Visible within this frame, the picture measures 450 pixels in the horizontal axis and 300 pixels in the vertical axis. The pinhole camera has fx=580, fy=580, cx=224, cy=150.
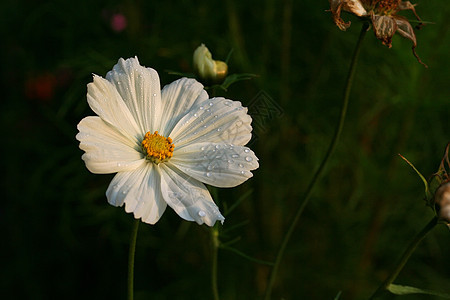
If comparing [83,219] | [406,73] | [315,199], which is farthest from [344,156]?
[83,219]

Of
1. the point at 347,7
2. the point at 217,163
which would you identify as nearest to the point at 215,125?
the point at 217,163

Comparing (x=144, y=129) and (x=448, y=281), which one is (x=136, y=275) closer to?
(x=448, y=281)

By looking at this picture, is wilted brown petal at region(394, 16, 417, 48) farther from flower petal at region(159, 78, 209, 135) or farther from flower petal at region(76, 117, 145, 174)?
flower petal at region(76, 117, 145, 174)

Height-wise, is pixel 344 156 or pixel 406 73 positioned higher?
pixel 406 73

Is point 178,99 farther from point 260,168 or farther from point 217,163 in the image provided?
point 260,168

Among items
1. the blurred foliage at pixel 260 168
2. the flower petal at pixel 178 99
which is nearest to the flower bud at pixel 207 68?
the flower petal at pixel 178 99

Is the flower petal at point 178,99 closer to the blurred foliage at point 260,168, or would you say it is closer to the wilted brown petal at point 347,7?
the wilted brown petal at point 347,7
